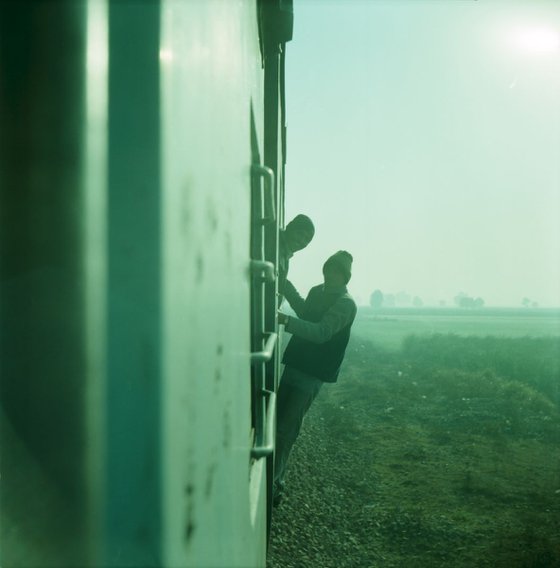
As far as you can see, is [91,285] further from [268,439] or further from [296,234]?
[296,234]

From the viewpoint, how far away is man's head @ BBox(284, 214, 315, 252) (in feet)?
15.6

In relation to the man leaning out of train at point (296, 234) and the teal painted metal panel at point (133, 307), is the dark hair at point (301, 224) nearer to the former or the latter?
the man leaning out of train at point (296, 234)

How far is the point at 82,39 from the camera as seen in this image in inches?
22.3

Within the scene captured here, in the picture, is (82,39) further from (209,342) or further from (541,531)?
(541,531)

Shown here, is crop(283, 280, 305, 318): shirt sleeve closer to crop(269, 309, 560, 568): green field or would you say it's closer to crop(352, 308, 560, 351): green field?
crop(269, 309, 560, 568): green field

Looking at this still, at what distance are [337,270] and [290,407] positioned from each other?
1.17 m

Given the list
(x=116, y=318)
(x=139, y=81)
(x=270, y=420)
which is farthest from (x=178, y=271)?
(x=270, y=420)

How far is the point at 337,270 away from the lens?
473 cm

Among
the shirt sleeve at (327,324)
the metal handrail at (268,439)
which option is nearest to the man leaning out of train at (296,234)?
the shirt sleeve at (327,324)

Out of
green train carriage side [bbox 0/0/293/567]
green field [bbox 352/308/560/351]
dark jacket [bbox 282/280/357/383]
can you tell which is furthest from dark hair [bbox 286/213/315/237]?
green field [bbox 352/308/560/351]

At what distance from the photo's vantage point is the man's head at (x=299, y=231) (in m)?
4.75

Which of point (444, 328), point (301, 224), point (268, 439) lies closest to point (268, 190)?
point (268, 439)

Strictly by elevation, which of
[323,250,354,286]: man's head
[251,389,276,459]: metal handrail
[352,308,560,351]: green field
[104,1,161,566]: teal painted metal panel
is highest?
[104,1,161,566]: teal painted metal panel

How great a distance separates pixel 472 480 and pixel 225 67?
27.4ft
